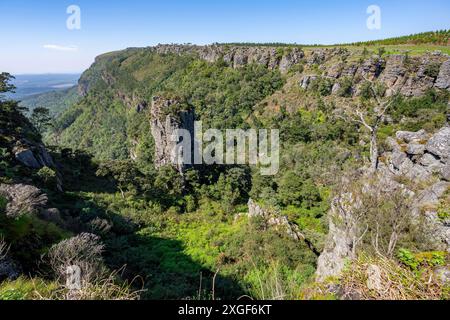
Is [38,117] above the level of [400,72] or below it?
Answer: below

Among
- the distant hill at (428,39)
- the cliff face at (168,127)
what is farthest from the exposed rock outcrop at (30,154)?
the distant hill at (428,39)

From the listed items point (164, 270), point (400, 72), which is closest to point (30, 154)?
point (164, 270)

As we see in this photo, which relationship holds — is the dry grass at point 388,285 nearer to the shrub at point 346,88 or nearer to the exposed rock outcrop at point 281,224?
the exposed rock outcrop at point 281,224

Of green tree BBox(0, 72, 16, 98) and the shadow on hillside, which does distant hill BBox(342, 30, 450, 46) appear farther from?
green tree BBox(0, 72, 16, 98)

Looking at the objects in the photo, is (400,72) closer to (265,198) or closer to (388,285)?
(265,198)

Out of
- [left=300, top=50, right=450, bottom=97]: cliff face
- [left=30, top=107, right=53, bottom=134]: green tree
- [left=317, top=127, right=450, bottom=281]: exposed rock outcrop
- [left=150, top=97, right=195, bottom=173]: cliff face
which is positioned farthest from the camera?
[left=300, top=50, right=450, bottom=97]: cliff face

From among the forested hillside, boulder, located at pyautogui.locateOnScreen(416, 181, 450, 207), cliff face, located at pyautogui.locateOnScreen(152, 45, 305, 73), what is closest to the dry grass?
the forested hillside
